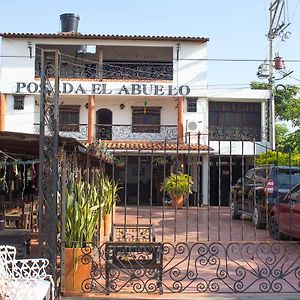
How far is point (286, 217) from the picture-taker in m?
9.55

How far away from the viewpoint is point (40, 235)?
566cm

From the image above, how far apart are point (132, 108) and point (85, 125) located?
2553mm

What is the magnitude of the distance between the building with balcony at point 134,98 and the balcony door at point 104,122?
0.05 m

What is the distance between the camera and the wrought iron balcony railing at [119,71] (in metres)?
22.7

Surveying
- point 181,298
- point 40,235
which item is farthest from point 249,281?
point 40,235

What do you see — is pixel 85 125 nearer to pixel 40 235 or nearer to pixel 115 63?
pixel 115 63

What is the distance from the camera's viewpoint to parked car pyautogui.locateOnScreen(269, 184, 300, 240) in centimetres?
903

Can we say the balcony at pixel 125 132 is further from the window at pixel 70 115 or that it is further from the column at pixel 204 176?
the column at pixel 204 176

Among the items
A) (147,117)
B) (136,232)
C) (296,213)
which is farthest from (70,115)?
(296,213)

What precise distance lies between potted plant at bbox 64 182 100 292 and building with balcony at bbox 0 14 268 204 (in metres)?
15.1

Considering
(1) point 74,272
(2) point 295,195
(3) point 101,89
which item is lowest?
(1) point 74,272

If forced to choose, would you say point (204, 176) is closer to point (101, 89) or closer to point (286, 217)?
point (101, 89)

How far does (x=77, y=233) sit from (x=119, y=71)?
17.6 meters

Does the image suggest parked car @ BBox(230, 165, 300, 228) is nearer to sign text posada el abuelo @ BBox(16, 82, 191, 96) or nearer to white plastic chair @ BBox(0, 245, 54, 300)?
white plastic chair @ BBox(0, 245, 54, 300)
